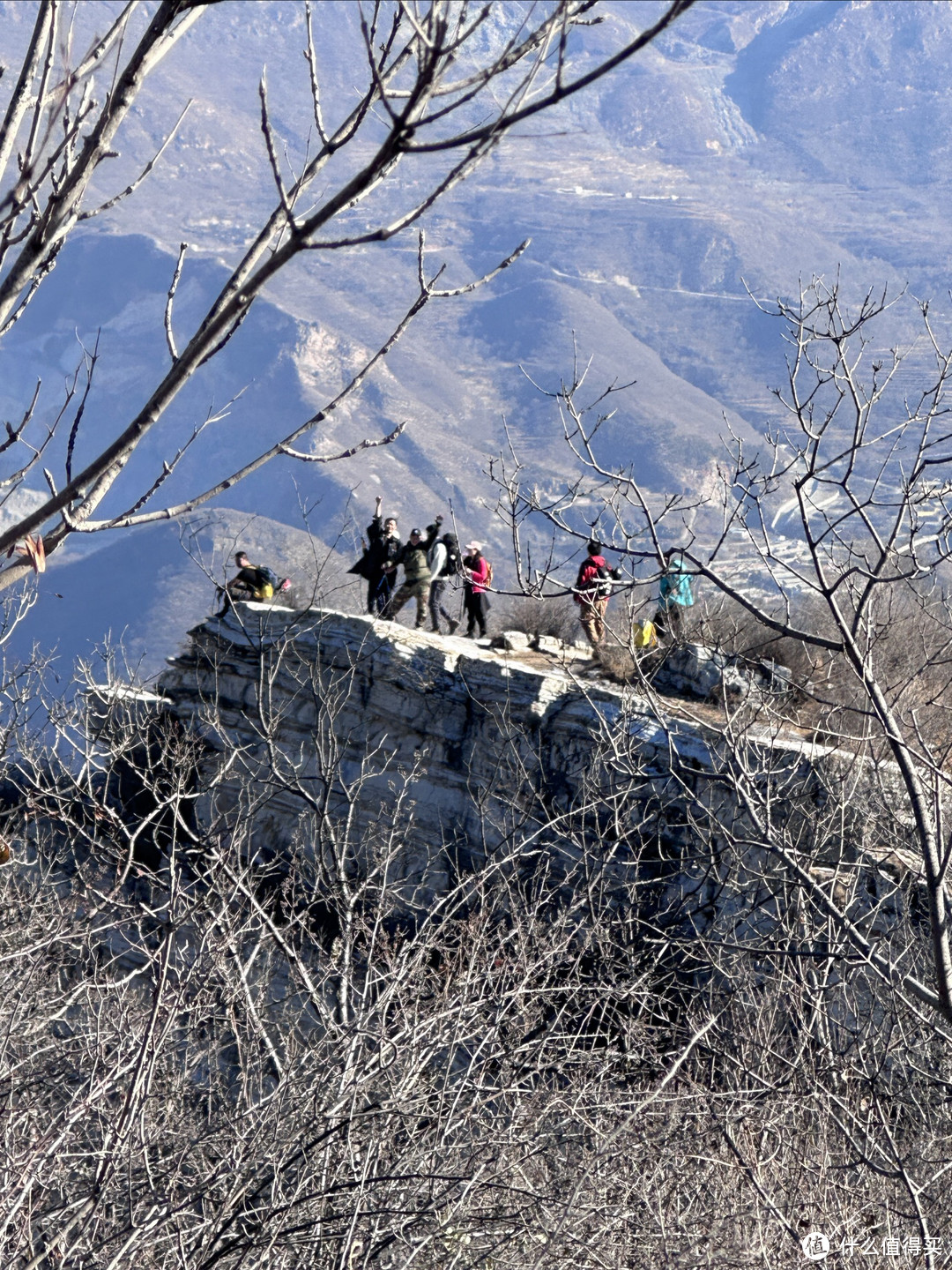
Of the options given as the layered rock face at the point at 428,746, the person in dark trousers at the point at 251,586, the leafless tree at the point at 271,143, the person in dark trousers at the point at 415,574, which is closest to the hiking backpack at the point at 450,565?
the person in dark trousers at the point at 415,574

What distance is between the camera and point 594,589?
4.59m

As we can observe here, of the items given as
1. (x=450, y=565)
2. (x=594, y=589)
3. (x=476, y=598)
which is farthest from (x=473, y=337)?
(x=594, y=589)

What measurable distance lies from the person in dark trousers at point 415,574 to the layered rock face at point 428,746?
0.45m

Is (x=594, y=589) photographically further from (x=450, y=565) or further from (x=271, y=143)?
(x=450, y=565)

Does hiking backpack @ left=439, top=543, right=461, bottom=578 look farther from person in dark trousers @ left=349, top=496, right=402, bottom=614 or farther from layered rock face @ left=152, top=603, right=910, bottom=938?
layered rock face @ left=152, top=603, right=910, bottom=938

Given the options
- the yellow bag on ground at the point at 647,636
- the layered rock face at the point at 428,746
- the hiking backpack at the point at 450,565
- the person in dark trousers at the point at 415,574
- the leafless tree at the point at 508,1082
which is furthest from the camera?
the person in dark trousers at the point at 415,574

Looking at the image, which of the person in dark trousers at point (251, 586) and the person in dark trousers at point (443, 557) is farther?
the person in dark trousers at point (251, 586)

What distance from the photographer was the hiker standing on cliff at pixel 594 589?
475 centimetres

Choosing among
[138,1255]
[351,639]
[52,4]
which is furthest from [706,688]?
[52,4]

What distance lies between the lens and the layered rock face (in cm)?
1430

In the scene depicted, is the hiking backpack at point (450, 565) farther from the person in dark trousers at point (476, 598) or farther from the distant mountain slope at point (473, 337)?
the distant mountain slope at point (473, 337)

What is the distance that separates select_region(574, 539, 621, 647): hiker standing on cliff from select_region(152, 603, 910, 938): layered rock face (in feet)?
3.89

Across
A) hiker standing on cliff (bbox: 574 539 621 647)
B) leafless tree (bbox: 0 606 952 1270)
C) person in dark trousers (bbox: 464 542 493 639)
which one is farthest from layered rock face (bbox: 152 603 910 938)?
hiker standing on cliff (bbox: 574 539 621 647)

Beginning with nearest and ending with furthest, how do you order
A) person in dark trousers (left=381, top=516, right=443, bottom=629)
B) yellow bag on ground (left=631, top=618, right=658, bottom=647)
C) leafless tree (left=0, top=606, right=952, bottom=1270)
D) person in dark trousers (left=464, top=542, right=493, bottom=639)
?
1. leafless tree (left=0, top=606, right=952, bottom=1270)
2. yellow bag on ground (left=631, top=618, right=658, bottom=647)
3. person in dark trousers (left=464, top=542, right=493, bottom=639)
4. person in dark trousers (left=381, top=516, right=443, bottom=629)
